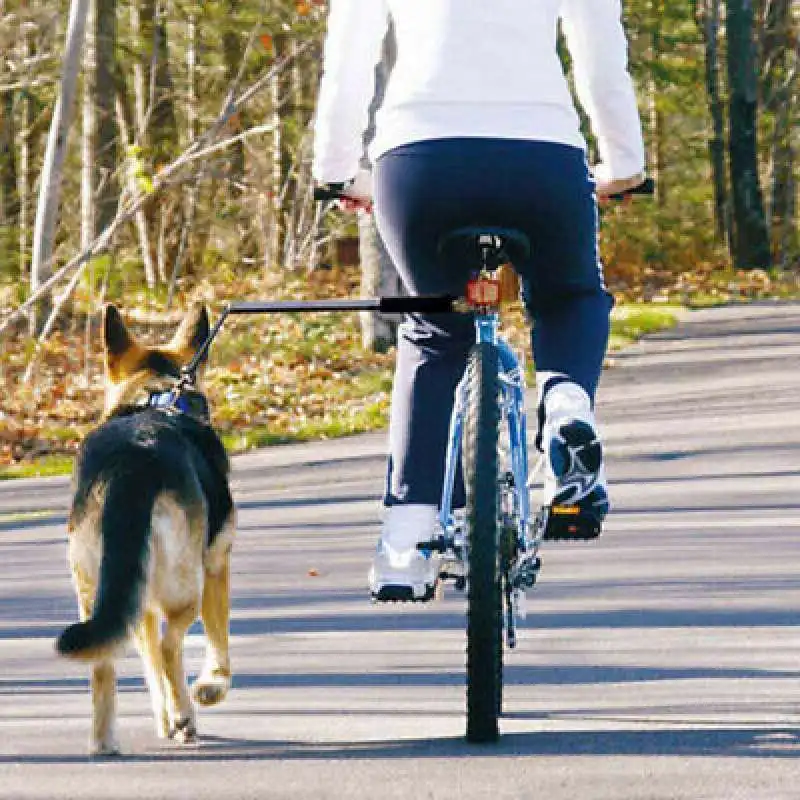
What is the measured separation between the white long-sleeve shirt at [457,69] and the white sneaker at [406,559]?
34.3 inches

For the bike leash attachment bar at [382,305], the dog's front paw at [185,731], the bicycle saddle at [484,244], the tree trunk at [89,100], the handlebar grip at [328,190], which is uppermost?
the tree trunk at [89,100]

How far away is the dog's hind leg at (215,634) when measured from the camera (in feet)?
21.4

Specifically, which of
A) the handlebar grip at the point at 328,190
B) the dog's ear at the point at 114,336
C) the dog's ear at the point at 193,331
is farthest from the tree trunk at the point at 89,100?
the handlebar grip at the point at 328,190

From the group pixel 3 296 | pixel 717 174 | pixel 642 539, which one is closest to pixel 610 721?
pixel 642 539

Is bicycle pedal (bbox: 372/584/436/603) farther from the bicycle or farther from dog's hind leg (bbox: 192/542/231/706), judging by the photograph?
dog's hind leg (bbox: 192/542/231/706)

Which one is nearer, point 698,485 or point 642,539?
point 642,539

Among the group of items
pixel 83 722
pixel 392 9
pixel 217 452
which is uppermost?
pixel 392 9

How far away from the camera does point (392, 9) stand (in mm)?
5793

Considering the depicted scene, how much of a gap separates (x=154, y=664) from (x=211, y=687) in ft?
1.15

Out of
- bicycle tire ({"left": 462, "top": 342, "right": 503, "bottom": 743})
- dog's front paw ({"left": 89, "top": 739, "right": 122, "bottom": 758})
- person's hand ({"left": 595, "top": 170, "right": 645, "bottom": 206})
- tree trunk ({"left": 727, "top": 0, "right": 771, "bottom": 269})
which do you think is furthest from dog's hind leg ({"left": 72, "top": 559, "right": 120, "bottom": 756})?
tree trunk ({"left": 727, "top": 0, "right": 771, "bottom": 269})

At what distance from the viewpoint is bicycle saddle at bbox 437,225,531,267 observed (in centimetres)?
568

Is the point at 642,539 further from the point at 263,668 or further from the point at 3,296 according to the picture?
the point at 3,296

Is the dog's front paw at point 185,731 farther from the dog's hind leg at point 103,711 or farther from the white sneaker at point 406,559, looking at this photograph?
the white sneaker at point 406,559

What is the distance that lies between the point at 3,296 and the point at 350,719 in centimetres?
2096
